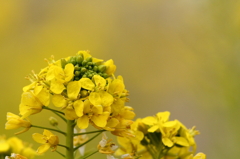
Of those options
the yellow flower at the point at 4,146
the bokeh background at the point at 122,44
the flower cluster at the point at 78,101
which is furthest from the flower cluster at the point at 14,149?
the bokeh background at the point at 122,44

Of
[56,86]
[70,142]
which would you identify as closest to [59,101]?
[56,86]

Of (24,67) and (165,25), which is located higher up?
(165,25)

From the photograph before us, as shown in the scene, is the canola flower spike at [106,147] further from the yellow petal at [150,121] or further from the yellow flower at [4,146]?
the yellow flower at [4,146]

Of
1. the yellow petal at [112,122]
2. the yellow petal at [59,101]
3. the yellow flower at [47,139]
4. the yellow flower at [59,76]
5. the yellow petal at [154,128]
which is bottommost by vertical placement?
the yellow flower at [47,139]

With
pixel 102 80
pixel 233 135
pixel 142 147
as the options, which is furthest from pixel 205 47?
pixel 102 80

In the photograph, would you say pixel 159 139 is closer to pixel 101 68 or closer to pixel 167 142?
pixel 167 142

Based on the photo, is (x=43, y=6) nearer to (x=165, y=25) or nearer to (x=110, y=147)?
(x=165, y=25)
